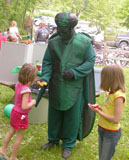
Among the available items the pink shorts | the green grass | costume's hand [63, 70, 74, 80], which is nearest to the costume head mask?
costume's hand [63, 70, 74, 80]

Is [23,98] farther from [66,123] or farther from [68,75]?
[66,123]

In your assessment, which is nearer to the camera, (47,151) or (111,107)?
(111,107)

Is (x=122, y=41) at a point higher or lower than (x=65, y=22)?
lower

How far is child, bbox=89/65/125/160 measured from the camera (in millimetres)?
2436

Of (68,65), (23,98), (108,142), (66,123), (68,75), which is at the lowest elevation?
(66,123)

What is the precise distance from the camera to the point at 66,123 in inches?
135

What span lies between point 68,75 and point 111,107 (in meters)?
0.79

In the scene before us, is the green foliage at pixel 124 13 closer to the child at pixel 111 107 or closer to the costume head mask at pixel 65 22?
the costume head mask at pixel 65 22

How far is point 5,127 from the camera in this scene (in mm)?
4340

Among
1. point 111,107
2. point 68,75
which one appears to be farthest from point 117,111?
point 68,75

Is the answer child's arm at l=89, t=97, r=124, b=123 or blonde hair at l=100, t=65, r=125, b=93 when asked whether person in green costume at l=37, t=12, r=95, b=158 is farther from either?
child's arm at l=89, t=97, r=124, b=123

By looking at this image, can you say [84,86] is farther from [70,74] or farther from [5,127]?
[5,127]

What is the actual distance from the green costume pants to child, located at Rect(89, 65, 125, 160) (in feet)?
2.48

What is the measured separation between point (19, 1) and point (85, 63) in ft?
46.4
